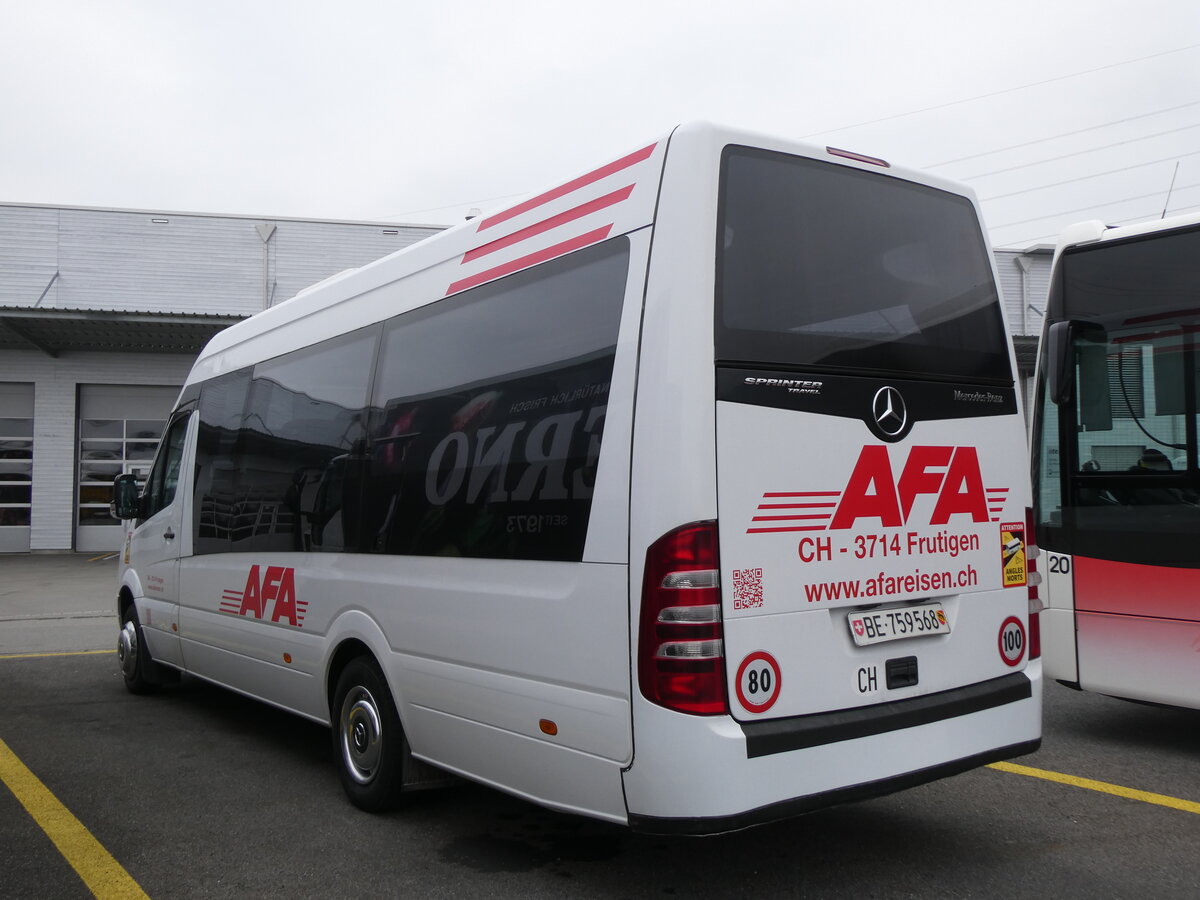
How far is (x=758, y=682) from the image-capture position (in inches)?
133

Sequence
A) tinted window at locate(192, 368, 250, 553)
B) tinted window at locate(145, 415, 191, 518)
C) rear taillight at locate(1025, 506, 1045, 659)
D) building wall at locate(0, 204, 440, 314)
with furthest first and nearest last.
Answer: building wall at locate(0, 204, 440, 314)
tinted window at locate(145, 415, 191, 518)
tinted window at locate(192, 368, 250, 553)
rear taillight at locate(1025, 506, 1045, 659)

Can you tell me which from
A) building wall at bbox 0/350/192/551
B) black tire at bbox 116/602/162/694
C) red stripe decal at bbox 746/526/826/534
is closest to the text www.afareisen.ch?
red stripe decal at bbox 746/526/826/534

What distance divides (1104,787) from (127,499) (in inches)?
272

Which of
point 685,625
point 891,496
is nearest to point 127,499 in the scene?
point 685,625

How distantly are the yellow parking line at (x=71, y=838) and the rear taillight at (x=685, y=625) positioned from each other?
2182 millimetres

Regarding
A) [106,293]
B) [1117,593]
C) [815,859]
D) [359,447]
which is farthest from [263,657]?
[106,293]

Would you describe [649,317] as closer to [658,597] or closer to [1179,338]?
[658,597]

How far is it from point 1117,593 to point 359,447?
4269 mm

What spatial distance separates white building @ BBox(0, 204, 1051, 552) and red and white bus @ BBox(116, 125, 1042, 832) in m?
20.8

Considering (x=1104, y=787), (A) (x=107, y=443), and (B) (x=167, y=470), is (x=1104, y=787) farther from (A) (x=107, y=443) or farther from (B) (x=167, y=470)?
(A) (x=107, y=443)

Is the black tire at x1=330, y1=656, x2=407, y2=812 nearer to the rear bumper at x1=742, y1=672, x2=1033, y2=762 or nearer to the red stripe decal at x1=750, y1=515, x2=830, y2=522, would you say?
the rear bumper at x1=742, y1=672, x2=1033, y2=762

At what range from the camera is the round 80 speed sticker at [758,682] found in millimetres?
3339

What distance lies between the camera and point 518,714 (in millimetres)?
3857

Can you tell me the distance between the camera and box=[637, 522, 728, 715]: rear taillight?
327 cm
